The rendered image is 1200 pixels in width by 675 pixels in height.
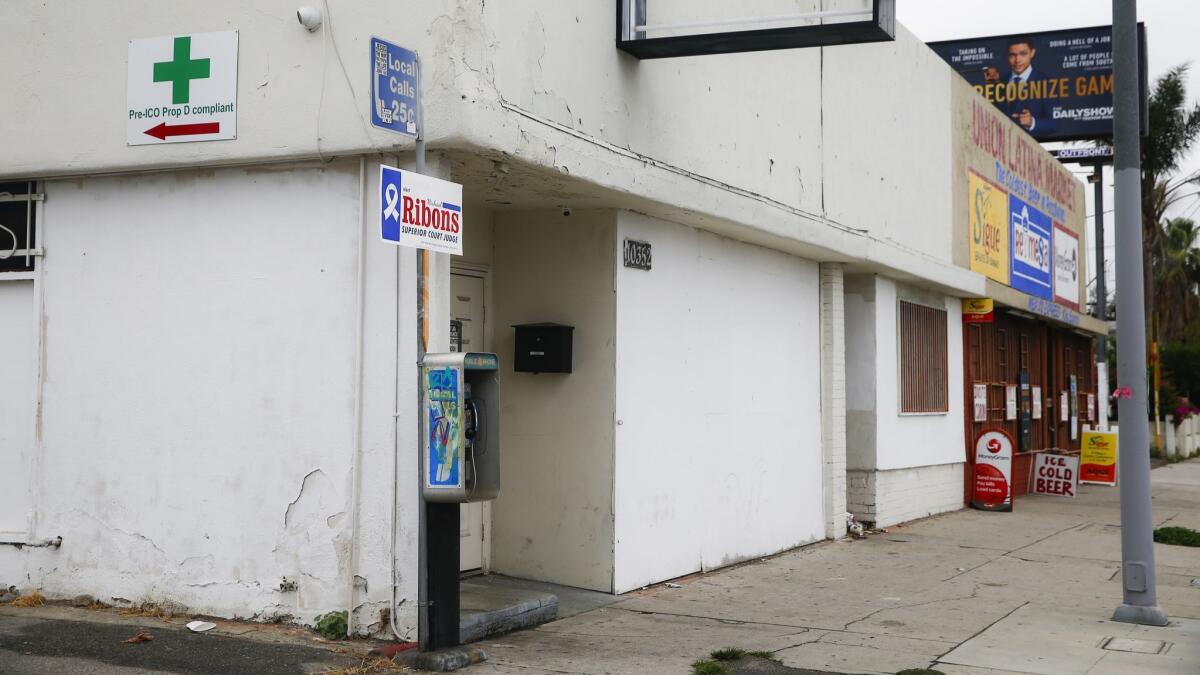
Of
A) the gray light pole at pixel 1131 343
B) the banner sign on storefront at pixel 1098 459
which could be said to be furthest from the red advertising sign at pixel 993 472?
the gray light pole at pixel 1131 343

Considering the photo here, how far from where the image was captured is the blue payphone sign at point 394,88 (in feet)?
23.7

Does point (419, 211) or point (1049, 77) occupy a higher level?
point (1049, 77)

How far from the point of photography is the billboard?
28.8m

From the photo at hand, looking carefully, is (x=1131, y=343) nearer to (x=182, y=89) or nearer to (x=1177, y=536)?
(x=1177, y=536)

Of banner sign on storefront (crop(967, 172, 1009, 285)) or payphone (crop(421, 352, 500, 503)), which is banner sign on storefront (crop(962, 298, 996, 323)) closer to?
banner sign on storefront (crop(967, 172, 1009, 285))

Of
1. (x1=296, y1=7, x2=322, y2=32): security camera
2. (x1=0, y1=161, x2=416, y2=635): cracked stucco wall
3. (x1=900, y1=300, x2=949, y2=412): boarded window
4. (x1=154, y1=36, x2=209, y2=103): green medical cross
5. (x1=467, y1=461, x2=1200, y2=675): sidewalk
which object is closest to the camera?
(x1=467, y1=461, x2=1200, y2=675): sidewalk

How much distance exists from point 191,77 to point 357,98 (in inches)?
50.6

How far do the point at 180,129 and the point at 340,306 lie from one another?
1681 mm

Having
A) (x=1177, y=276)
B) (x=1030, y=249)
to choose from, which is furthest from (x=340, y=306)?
(x=1177, y=276)

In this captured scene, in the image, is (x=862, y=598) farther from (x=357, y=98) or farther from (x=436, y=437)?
(x=357, y=98)

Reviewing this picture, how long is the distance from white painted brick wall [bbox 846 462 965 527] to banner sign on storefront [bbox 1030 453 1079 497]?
3.47 m

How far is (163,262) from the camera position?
332 inches

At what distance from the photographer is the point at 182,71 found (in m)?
8.29

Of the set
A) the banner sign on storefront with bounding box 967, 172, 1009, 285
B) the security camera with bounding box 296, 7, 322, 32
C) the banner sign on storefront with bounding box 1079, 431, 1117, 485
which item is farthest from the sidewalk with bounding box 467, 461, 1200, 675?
the banner sign on storefront with bounding box 1079, 431, 1117, 485
